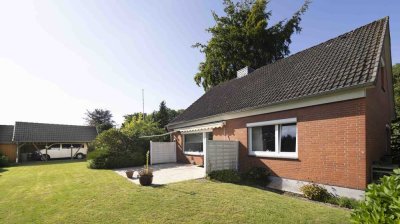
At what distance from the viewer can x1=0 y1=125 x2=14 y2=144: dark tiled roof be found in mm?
31888

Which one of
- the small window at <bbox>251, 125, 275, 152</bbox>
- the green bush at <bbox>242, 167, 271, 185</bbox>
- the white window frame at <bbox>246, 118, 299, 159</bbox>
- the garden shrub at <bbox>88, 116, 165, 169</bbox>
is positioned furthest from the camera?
the garden shrub at <bbox>88, 116, 165, 169</bbox>

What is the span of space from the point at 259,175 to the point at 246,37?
913 inches

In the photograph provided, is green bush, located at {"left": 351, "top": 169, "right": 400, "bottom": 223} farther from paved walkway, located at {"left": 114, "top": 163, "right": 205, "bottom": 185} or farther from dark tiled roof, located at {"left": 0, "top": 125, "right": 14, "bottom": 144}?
dark tiled roof, located at {"left": 0, "top": 125, "right": 14, "bottom": 144}

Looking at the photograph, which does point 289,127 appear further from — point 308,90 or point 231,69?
point 231,69

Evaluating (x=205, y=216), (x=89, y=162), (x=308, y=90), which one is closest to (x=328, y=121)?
(x=308, y=90)

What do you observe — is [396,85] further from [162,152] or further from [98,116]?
[98,116]

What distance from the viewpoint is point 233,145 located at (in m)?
14.1

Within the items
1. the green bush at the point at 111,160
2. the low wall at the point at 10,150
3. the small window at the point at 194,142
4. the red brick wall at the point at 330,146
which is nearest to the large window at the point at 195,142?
the small window at the point at 194,142

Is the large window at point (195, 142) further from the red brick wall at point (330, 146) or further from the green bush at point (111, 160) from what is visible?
the red brick wall at point (330, 146)

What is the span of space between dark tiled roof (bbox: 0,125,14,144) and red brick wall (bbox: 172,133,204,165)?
2457 centimetres

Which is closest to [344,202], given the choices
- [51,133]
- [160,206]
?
[160,206]

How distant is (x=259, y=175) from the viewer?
11977mm

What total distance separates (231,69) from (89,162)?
20.5m

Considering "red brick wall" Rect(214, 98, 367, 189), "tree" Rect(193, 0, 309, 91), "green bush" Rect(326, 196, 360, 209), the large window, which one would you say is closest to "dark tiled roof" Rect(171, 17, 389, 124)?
"red brick wall" Rect(214, 98, 367, 189)
